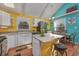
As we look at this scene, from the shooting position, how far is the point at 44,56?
1393mm

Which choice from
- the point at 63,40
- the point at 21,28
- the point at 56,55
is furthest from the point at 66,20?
the point at 21,28

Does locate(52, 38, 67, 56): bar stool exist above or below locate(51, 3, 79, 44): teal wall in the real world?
below

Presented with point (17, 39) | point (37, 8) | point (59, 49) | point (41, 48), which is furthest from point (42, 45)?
point (37, 8)

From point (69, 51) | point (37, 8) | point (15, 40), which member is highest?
point (37, 8)

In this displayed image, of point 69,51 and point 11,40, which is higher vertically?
point 11,40

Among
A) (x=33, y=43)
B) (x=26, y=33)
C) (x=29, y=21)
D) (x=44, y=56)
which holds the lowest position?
(x=44, y=56)

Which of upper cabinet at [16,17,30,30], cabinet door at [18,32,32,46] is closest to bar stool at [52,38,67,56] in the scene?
cabinet door at [18,32,32,46]

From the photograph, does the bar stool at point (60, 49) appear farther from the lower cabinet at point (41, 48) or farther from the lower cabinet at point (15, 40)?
the lower cabinet at point (15, 40)

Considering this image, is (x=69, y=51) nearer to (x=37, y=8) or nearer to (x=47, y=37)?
(x=47, y=37)

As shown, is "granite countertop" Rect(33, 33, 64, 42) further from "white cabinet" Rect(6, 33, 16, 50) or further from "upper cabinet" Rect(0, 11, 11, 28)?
"upper cabinet" Rect(0, 11, 11, 28)

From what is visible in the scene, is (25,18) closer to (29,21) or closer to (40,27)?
(29,21)

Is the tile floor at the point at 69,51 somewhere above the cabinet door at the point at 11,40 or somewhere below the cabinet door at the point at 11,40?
below

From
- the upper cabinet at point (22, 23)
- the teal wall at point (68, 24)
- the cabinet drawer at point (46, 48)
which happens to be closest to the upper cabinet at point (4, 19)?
the upper cabinet at point (22, 23)

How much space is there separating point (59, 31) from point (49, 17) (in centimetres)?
21
